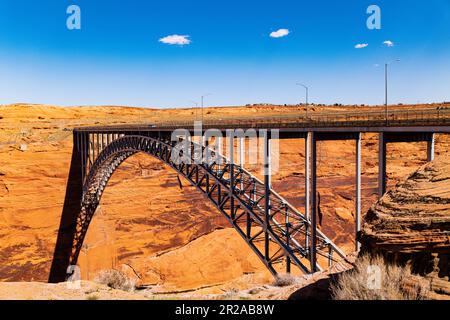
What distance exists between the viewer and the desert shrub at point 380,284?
6227 millimetres

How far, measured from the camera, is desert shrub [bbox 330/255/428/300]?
6227 millimetres

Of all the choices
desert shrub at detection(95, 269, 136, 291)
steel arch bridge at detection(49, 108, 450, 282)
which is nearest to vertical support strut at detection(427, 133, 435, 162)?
steel arch bridge at detection(49, 108, 450, 282)

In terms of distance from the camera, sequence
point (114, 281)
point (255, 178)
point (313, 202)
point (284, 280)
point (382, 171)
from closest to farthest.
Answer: point (382, 171) → point (284, 280) → point (313, 202) → point (114, 281) → point (255, 178)

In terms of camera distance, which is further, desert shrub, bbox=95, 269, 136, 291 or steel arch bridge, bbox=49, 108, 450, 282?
desert shrub, bbox=95, 269, 136, 291

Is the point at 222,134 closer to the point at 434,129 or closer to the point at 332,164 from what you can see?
the point at 434,129

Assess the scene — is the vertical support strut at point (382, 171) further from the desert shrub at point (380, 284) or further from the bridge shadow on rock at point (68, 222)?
the bridge shadow on rock at point (68, 222)

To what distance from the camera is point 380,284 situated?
649 centimetres

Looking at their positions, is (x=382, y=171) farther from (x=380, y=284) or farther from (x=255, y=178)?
(x=255, y=178)

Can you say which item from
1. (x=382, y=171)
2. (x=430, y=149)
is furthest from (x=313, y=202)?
(x=430, y=149)

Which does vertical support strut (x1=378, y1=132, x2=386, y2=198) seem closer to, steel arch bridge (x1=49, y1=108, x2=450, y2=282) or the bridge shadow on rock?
steel arch bridge (x1=49, y1=108, x2=450, y2=282)

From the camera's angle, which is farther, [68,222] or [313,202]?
[68,222]

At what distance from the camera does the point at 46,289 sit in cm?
1077

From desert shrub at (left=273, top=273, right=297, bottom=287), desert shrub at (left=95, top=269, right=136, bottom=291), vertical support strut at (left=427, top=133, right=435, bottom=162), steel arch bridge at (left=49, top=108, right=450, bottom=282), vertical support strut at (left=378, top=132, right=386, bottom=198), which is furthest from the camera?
desert shrub at (left=95, top=269, right=136, bottom=291)

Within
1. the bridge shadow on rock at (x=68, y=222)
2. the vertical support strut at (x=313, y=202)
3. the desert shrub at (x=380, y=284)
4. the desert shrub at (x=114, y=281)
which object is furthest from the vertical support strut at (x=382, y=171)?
the bridge shadow on rock at (x=68, y=222)
